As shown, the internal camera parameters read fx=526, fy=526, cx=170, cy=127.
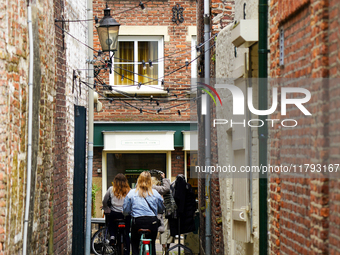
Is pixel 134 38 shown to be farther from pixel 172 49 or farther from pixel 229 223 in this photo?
pixel 229 223

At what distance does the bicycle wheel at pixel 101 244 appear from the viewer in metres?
11.0

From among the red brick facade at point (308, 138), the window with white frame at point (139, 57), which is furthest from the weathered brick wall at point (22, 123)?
the window with white frame at point (139, 57)

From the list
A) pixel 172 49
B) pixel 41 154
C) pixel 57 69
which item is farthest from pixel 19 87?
pixel 172 49

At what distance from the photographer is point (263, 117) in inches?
213

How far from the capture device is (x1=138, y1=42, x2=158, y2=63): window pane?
16.5m

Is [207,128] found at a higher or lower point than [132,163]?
higher

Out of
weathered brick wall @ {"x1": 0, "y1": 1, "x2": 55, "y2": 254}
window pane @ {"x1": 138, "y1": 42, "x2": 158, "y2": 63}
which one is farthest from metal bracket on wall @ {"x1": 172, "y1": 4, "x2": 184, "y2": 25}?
weathered brick wall @ {"x1": 0, "y1": 1, "x2": 55, "y2": 254}

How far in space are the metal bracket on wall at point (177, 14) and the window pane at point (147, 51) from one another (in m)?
0.96

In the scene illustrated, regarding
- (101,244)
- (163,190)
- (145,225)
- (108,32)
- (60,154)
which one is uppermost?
(108,32)

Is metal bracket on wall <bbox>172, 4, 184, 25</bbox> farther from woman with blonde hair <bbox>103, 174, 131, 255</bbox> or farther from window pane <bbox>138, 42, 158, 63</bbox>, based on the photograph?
woman with blonde hair <bbox>103, 174, 131, 255</bbox>

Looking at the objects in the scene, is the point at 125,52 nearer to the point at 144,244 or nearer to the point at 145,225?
the point at 145,225

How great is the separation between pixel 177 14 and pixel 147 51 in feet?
4.92

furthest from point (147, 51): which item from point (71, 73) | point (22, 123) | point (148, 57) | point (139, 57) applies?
point (22, 123)

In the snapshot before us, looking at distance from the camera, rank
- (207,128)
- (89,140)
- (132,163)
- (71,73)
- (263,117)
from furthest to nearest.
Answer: (132,163) < (89,140) < (207,128) < (71,73) < (263,117)
